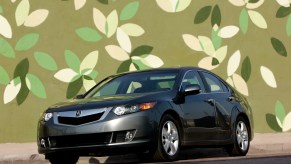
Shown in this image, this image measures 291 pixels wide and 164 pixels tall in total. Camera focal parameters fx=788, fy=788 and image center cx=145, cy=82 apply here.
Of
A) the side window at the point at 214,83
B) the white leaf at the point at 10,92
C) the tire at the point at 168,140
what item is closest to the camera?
the tire at the point at 168,140

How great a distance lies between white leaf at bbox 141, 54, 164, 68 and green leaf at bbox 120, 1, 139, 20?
102 cm

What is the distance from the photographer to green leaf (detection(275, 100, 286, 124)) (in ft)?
60.2

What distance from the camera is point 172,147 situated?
11.0m

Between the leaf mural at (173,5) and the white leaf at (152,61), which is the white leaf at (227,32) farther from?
the white leaf at (152,61)

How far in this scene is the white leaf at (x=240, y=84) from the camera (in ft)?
60.0

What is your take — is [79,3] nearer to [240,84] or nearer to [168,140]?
[240,84]

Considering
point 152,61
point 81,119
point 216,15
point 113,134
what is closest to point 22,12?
point 152,61

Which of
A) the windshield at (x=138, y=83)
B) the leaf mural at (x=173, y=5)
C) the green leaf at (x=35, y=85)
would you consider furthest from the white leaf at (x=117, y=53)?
the windshield at (x=138, y=83)

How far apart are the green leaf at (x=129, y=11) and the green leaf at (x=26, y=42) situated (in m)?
2.07

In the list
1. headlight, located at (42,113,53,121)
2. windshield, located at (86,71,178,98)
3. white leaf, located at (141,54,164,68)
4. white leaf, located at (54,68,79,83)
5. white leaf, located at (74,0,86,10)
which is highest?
white leaf, located at (74,0,86,10)

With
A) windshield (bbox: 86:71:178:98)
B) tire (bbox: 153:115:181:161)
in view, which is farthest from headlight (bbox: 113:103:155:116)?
windshield (bbox: 86:71:178:98)

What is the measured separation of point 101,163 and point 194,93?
2.39 metres

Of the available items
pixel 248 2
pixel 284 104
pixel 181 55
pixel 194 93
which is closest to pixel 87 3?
pixel 181 55

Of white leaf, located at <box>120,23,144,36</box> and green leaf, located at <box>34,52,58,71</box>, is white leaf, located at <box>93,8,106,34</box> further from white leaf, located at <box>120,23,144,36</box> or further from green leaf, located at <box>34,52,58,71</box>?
green leaf, located at <box>34,52,58,71</box>
